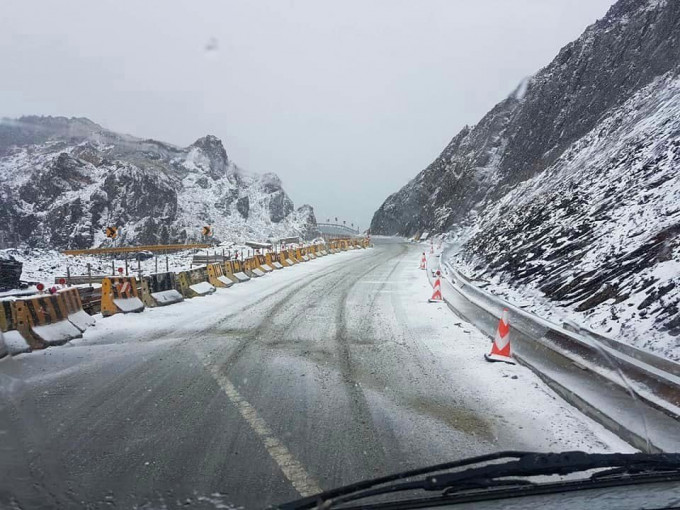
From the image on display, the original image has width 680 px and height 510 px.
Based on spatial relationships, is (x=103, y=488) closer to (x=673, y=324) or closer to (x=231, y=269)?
(x=673, y=324)

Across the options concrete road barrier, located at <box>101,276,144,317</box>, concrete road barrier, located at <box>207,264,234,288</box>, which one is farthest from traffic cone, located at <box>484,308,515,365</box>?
concrete road barrier, located at <box>207,264,234,288</box>

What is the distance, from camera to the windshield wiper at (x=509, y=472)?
2.47 metres

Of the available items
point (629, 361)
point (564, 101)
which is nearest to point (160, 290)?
point (629, 361)

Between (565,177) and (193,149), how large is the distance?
2861 inches

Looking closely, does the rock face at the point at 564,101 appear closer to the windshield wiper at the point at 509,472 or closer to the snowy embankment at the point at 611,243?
the snowy embankment at the point at 611,243

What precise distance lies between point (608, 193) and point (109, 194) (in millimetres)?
53391

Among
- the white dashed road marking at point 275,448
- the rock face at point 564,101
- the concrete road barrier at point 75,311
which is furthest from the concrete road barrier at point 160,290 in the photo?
the rock face at point 564,101

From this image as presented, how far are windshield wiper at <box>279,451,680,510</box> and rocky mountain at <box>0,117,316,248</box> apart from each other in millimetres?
34440

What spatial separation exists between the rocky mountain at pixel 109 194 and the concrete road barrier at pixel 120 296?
81.9 feet

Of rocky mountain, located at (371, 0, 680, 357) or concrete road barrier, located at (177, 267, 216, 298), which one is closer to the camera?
rocky mountain, located at (371, 0, 680, 357)

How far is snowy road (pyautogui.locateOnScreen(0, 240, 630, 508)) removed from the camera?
346 centimetres

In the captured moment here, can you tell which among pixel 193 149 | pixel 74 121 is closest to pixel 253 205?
pixel 193 149

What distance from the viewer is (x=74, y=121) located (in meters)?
47.9

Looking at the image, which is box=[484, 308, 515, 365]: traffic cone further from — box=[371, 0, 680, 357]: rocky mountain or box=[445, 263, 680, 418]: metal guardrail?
box=[371, 0, 680, 357]: rocky mountain
